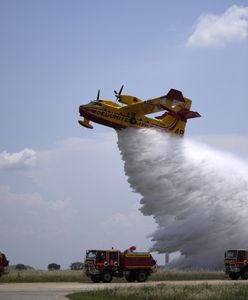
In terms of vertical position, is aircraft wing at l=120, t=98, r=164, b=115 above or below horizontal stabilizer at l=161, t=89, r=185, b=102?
below

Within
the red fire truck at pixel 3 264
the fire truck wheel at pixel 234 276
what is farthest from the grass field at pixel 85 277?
the fire truck wheel at pixel 234 276

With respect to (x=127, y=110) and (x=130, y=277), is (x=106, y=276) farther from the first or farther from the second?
(x=127, y=110)

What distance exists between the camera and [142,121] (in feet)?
186

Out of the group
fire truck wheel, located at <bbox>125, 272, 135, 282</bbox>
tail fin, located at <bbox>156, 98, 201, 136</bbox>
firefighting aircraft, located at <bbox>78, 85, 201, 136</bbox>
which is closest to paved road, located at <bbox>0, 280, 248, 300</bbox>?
fire truck wheel, located at <bbox>125, 272, 135, 282</bbox>

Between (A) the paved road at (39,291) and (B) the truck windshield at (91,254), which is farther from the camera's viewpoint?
(B) the truck windshield at (91,254)

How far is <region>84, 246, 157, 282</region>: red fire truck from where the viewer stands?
42.8 meters

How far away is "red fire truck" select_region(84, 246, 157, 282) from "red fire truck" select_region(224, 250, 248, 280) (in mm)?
6378

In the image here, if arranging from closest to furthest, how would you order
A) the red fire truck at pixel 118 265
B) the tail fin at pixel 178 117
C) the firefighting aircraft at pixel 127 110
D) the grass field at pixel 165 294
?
the grass field at pixel 165 294
the red fire truck at pixel 118 265
the firefighting aircraft at pixel 127 110
the tail fin at pixel 178 117

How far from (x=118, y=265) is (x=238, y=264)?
9.89 metres

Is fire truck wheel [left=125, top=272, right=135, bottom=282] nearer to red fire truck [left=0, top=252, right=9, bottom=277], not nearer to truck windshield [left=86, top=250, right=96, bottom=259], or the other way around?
truck windshield [left=86, top=250, right=96, bottom=259]

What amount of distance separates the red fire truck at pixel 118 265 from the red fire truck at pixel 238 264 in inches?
251

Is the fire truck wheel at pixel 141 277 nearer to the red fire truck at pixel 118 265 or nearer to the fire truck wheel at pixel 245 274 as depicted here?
the red fire truck at pixel 118 265

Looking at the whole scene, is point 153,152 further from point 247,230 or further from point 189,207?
point 247,230

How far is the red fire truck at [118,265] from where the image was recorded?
42781mm
